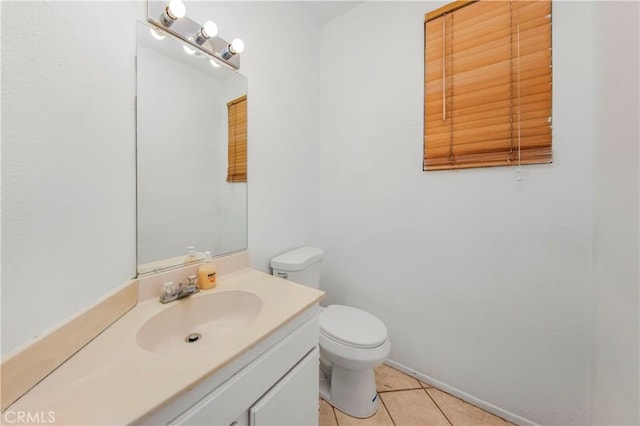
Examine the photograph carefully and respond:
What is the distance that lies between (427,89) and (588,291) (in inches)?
51.1

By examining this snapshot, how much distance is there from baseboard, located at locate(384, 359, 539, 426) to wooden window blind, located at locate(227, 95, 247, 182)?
1.61 m

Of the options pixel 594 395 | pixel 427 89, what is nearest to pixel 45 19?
pixel 427 89

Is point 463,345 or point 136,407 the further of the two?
point 463,345

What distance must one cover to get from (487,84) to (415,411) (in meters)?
1.83

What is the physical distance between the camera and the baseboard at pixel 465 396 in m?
1.15

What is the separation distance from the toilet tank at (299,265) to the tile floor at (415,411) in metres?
0.71

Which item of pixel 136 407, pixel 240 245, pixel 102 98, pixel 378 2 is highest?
pixel 378 2

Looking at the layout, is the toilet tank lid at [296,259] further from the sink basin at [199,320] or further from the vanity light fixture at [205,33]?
the vanity light fixture at [205,33]

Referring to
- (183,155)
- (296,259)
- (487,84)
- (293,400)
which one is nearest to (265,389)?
(293,400)

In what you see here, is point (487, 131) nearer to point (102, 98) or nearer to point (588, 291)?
point (588, 291)

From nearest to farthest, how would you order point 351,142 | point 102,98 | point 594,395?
point 102,98
point 594,395
point 351,142

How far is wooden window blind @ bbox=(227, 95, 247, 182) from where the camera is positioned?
1187 millimetres

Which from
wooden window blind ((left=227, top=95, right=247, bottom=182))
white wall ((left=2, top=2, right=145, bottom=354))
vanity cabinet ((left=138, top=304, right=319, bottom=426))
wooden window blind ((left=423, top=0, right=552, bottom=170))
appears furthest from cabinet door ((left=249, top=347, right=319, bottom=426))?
wooden window blind ((left=423, top=0, right=552, bottom=170))

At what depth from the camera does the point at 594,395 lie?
0.96 meters
